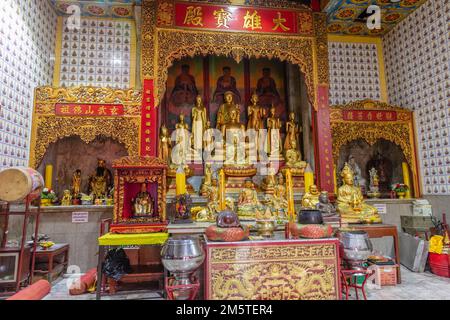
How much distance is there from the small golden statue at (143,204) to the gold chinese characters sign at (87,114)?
1.39 metres

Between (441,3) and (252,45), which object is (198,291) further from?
(441,3)

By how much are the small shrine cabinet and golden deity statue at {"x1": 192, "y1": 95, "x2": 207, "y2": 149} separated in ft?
8.37

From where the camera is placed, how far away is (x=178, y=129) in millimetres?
6809

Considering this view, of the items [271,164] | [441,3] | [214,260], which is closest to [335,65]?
[441,3]

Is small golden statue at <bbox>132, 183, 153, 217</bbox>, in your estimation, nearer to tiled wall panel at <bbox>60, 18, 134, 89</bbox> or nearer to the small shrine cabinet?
the small shrine cabinet

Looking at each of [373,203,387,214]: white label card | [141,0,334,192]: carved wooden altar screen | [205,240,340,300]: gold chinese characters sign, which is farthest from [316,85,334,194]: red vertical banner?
[205,240,340,300]: gold chinese characters sign

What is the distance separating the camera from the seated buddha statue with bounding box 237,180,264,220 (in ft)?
16.4

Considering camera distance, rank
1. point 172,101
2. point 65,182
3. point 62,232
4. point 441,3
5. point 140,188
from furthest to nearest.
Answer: point 172,101 → point 65,182 → point 441,3 → point 62,232 → point 140,188

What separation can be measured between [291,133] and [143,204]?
4057 millimetres

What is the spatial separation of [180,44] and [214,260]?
14.9ft

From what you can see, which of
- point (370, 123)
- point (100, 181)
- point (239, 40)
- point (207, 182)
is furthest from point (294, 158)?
point (100, 181)

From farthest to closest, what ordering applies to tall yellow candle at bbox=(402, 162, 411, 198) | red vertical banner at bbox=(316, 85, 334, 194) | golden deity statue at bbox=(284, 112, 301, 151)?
golden deity statue at bbox=(284, 112, 301, 151) < tall yellow candle at bbox=(402, 162, 411, 198) < red vertical banner at bbox=(316, 85, 334, 194)

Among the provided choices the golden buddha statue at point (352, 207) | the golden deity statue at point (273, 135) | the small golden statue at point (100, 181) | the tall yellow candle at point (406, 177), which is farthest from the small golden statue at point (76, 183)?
the tall yellow candle at point (406, 177)

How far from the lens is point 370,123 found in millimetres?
6586
